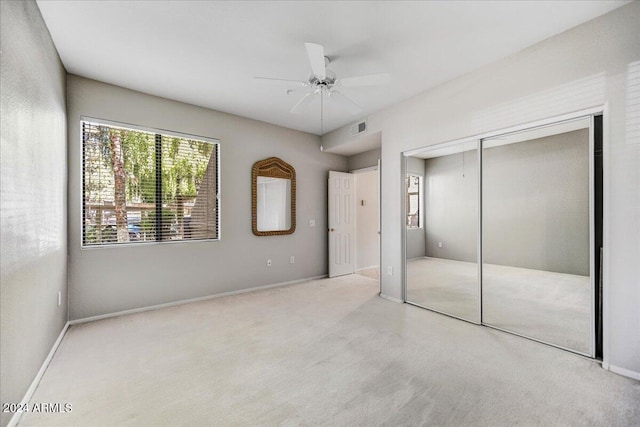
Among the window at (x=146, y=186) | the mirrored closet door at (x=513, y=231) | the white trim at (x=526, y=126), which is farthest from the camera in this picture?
the window at (x=146, y=186)

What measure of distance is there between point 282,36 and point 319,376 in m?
2.86

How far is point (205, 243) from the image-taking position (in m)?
4.14

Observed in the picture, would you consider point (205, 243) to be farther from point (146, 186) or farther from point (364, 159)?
point (364, 159)

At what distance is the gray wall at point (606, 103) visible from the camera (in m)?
2.13

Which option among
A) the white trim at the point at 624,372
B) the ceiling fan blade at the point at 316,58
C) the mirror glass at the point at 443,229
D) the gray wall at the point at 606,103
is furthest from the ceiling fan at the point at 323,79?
the white trim at the point at 624,372

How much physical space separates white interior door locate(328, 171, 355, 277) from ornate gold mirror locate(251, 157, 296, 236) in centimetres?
88

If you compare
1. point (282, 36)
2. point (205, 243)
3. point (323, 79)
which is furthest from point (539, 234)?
point (205, 243)

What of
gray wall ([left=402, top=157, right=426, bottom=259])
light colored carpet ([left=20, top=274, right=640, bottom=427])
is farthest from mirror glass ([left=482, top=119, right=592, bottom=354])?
gray wall ([left=402, top=157, right=426, bottom=259])

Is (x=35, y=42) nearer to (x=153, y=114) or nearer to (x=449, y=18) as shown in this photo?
(x=153, y=114)

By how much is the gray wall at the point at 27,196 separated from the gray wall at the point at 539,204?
3.95 m

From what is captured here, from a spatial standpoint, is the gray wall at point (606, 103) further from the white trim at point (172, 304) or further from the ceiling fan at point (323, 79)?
the white trim at point (172, 304)

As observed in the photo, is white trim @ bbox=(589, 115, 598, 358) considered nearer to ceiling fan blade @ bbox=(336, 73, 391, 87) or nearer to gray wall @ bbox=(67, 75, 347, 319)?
ceiling fan blade @ bbox=(336, 73, 391, 87)

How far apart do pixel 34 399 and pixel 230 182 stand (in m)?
3.08

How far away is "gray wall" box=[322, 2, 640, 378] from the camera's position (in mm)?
2129
